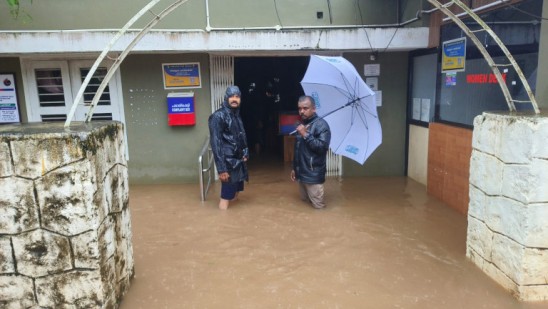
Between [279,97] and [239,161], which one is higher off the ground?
[279,97]

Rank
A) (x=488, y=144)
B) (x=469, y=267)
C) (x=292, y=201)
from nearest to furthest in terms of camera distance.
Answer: (x=488, y=144) → (x=469, y=267) → (x=292, y=201)

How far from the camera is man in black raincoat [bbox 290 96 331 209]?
498 cm

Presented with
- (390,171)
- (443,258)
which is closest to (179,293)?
(443,258)

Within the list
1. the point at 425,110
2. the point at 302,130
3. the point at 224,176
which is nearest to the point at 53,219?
the point at 224,176

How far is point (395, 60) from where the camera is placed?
677 cm

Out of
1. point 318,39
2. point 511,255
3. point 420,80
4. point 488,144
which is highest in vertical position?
point 318,39

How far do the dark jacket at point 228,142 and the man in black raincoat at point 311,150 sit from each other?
0.75 meters

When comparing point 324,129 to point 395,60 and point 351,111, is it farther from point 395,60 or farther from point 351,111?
point 395,60

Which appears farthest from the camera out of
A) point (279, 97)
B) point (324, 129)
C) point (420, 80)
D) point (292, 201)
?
point (279, 97)

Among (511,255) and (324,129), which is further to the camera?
(324,129)

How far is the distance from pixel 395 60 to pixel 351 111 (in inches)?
91.0

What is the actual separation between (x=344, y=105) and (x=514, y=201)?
2.35 metres

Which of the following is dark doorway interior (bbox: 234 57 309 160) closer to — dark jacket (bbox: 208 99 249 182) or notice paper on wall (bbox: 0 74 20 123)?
dark jacket (bbox: 208 99 249 182)

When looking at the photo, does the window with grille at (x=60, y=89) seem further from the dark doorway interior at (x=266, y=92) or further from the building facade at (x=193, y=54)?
the dark doorway interior at (x=266, y=92)
